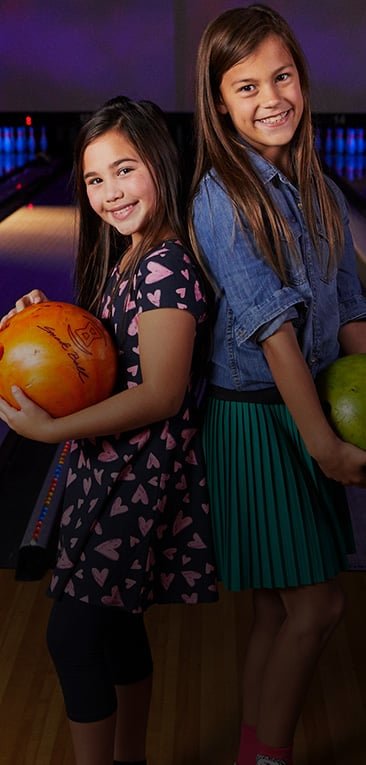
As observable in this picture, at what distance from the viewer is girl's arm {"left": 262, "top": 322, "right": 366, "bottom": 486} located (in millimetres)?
1281

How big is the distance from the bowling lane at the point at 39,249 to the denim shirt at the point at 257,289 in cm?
146

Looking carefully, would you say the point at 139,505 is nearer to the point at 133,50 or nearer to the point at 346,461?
the point at 346,461

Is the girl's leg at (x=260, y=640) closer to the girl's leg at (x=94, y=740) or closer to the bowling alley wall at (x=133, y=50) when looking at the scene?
the girl's leg at (x=94, y=740)

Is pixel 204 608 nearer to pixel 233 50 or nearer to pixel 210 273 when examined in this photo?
pixel 210 273

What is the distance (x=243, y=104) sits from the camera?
4.32 ft

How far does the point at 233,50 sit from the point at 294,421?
449 millimetres

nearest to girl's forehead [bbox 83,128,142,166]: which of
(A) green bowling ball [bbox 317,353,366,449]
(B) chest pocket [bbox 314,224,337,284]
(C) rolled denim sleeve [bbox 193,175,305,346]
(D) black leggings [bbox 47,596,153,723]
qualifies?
(C) rolled denim sleeve [bbox 193,175,305,346]

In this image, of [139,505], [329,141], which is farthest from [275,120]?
[329,141]

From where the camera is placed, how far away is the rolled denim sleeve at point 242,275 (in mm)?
1283

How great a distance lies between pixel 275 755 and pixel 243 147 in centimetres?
76

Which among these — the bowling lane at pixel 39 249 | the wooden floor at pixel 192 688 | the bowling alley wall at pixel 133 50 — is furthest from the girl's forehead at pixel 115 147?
the bowling alley wall at pixel 133 50

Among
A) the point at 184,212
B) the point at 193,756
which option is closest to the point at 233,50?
the point at 184,212

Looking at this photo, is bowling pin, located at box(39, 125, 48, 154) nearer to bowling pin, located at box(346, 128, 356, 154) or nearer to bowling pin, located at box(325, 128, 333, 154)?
bowling pin, located at box(325, 128, 333, 154)

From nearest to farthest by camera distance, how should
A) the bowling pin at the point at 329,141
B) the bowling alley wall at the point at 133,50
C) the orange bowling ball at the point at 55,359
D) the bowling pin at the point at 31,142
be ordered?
the orange bowling ball at the point at 55,359, the bowling alley wall at the point at 133,50, the bowling pin at the point at 329,141, the bowling pin at the point at 31,142
